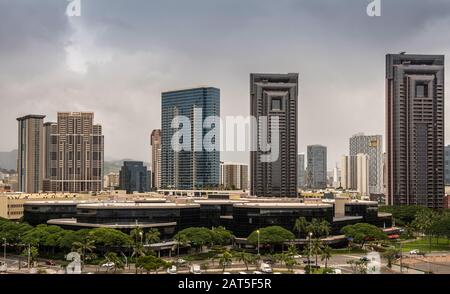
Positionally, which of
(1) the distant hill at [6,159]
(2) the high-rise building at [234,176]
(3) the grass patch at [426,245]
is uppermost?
(1) the distant hill at [6,159]

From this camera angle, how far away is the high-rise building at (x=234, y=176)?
1057 inches

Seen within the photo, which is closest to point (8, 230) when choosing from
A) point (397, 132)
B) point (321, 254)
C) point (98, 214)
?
point (98, 214)

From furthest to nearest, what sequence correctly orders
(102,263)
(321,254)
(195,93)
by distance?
(195,93) → (321,254) → (102,263)

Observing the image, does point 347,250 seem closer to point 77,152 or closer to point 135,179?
point 77,152

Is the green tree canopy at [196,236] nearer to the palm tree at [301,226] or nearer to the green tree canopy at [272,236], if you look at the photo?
the green tree canopy at [272,236]

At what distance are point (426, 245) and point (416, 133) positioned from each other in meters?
8.87

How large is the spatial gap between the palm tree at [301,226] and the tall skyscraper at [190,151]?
482cm

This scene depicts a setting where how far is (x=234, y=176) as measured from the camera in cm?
2875

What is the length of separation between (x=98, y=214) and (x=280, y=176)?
1205 centimetres

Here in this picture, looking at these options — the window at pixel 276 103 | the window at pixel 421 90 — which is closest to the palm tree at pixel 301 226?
the window at pixel 276 103

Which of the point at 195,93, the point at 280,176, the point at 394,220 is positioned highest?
the point at 195,93
